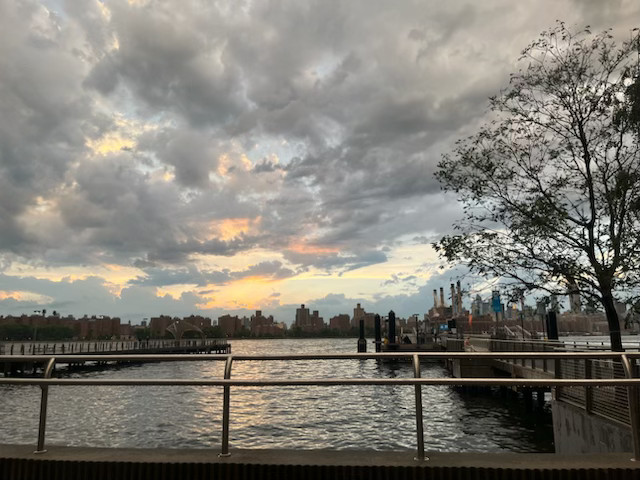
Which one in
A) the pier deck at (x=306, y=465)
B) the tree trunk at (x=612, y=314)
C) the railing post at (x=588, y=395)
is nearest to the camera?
the pier deck at (x=306, y=465)

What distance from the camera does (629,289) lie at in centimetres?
1545

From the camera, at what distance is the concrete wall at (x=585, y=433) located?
868cm

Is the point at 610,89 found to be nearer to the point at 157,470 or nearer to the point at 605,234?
the point at 605,234

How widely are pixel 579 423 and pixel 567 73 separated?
39.9 ft

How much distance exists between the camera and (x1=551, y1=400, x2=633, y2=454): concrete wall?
28.5 feet


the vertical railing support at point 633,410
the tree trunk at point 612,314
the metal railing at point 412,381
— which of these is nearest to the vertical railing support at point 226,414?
the metal railing at point 412,381

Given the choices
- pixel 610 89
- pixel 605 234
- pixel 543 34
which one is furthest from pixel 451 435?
pixel 543 34

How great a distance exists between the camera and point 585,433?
10.4 meters

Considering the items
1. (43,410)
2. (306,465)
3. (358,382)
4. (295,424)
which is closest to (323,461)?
(306,465)

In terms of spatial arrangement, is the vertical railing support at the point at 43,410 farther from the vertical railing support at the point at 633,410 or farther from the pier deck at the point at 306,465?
the vertical railing support at the point at 633,410

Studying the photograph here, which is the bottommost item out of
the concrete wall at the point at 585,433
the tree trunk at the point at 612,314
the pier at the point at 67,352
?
the pier at the point at 67,352

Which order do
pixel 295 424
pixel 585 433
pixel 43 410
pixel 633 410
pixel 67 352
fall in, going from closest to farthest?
1. pixel 633 410
2. pixel 43 410
3. pixel 585 433
4. pixel 295 424
5. pixel 67 352

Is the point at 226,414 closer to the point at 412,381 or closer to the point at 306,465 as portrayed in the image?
the point at 306,465

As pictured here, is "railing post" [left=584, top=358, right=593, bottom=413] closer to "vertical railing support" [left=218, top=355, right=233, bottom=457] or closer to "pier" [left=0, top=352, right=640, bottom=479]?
"pier" [left=0, top=352, right=640, bottom=479]
